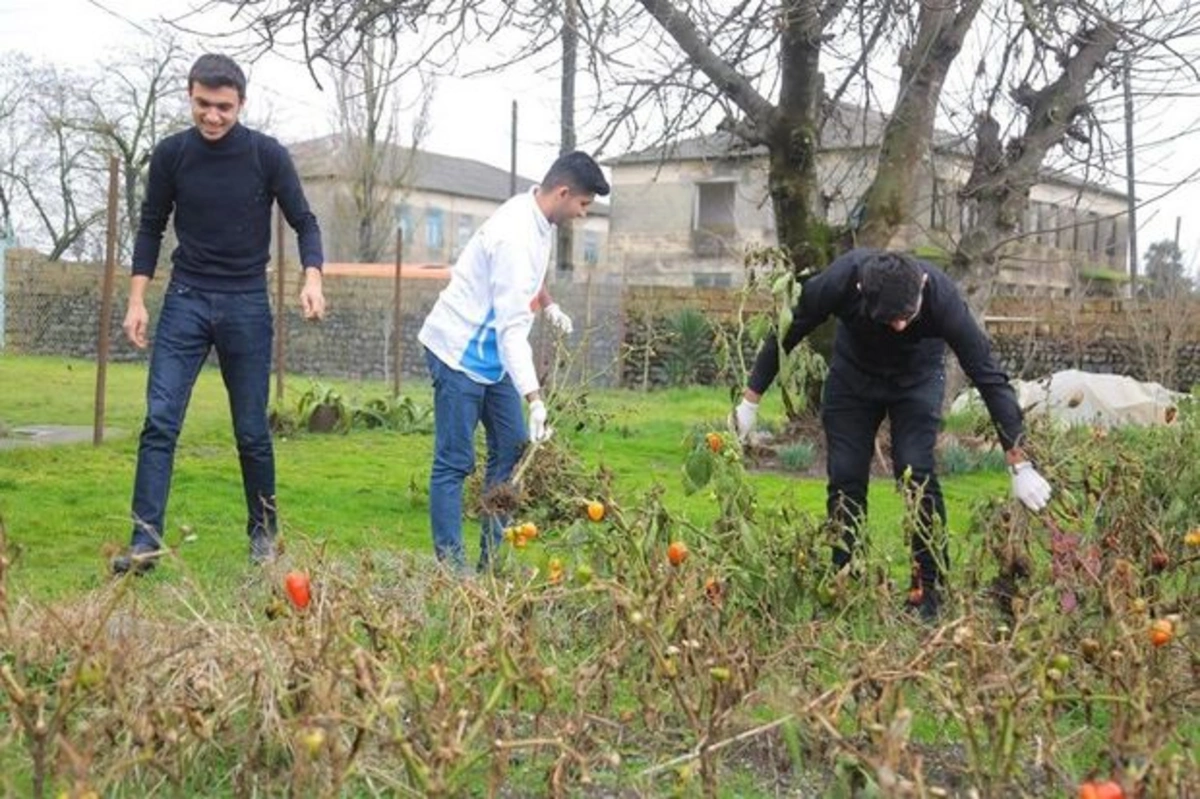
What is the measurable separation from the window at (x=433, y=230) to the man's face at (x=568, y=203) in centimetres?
4373

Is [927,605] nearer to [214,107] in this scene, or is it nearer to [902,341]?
[902,341]

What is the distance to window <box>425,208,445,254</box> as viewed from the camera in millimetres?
47975

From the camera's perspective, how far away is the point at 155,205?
4969mm

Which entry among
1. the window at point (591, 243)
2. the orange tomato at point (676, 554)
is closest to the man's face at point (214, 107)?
the orange tomato at point (676, 554)

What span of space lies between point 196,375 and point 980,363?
271 cm

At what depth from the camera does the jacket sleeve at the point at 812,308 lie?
4.50m

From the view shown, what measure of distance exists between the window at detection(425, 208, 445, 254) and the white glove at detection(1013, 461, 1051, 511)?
44.5m

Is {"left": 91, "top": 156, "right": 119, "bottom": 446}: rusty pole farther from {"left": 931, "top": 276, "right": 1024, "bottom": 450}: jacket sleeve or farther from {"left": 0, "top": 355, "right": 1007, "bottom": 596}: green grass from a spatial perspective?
{"left": 931, "top": 276, "right": 1024, "bottom": 450}: jacket sleeve

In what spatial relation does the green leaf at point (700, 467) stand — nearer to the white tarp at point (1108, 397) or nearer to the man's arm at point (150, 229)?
the man's arm at point (150, 229)

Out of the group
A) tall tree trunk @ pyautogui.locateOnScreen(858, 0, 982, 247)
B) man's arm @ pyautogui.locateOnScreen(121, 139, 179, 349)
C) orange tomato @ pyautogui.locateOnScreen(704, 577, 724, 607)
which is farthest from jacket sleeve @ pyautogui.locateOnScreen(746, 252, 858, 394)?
tall tree trunk @ pyautogui.locateOnScreen(858, 0, 982, 247)

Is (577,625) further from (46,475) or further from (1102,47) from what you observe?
(1102,47)

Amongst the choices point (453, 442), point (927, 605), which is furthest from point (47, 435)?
point (927, 605)

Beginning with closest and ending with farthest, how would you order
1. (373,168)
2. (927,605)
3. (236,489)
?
(927,605) → (236,489) → (373,168)

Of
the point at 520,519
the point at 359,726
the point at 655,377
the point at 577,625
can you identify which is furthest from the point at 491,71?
the point at 655,377
